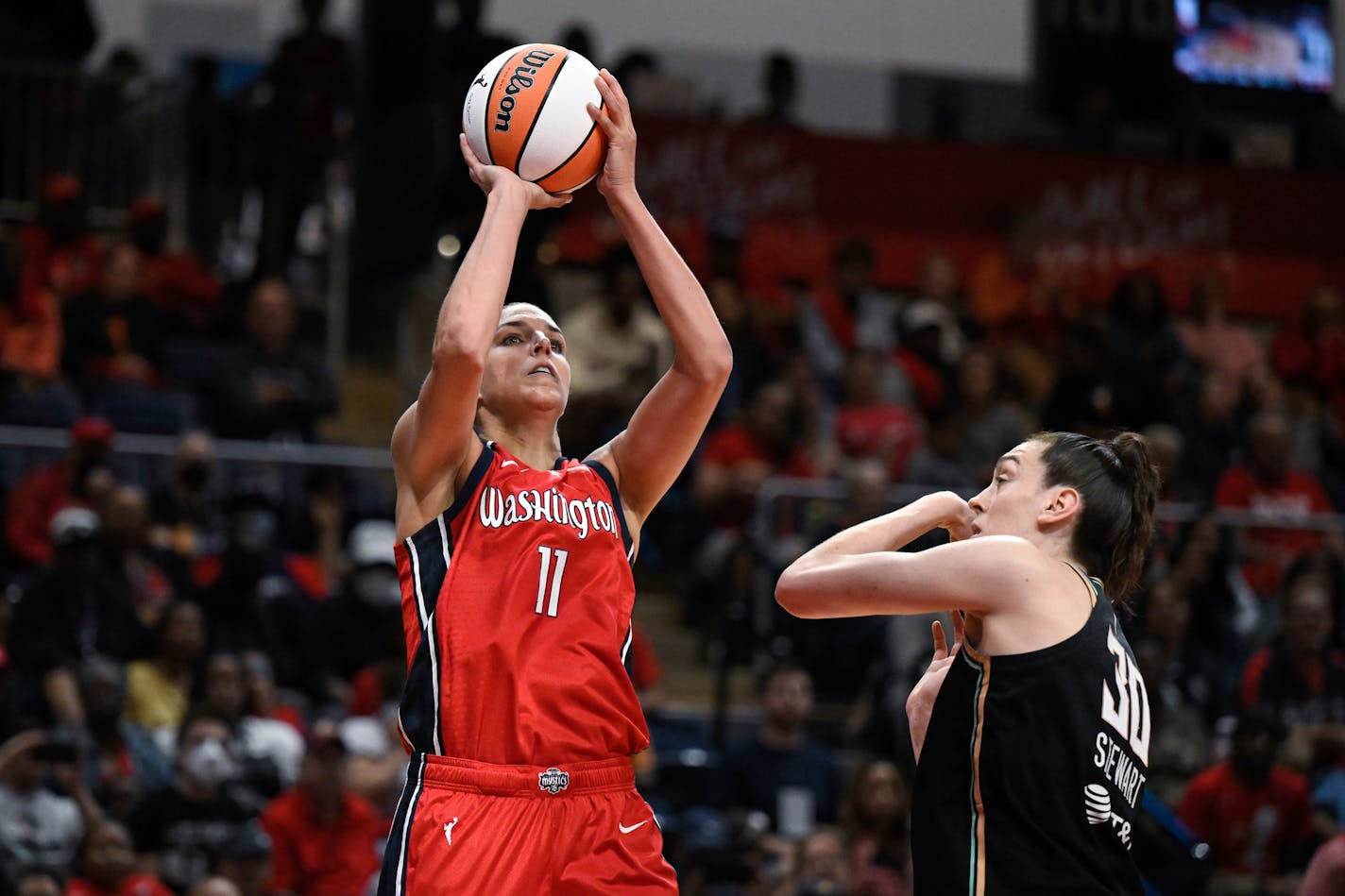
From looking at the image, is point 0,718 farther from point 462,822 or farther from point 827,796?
point 462,822

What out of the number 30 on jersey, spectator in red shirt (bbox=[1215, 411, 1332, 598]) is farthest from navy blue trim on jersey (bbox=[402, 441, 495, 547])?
spectator in red shirt (bbox=[1215, 411, 1332, 598])

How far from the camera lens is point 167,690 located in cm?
950

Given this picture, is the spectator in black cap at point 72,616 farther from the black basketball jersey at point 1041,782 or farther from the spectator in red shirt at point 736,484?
the black basketball jersey at point 1041,782

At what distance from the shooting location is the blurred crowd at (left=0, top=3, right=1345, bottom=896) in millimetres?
8734

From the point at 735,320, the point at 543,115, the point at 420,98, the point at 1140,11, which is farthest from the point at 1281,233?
the point at 543,115

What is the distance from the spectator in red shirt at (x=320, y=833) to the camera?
8641 millimetres

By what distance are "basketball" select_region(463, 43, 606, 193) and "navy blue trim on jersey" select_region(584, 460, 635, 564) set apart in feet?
2.10

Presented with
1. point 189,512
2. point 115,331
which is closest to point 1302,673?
point 189,512

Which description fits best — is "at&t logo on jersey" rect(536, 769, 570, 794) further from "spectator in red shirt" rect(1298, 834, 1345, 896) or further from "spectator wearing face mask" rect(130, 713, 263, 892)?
"spectator wearing face mask" rect(130, 713, 263, 892)

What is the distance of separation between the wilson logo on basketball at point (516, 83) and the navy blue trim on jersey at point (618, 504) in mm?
798

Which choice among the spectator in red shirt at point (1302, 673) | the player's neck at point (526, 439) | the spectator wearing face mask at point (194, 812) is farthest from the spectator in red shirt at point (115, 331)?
the player's neck at point (526, 439)

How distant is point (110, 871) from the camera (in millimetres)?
7961

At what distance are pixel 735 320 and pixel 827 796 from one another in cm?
385

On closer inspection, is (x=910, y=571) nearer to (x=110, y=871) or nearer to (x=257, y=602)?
(x=110, y=871)
